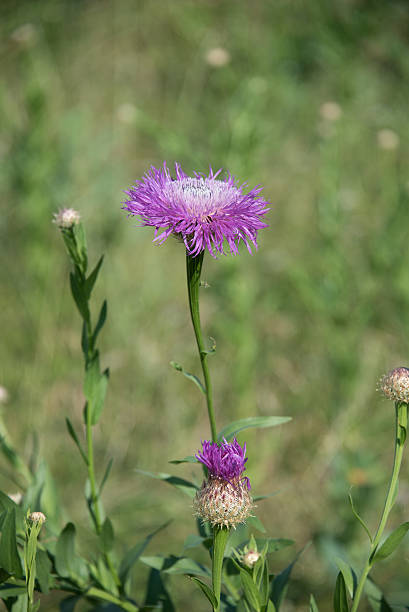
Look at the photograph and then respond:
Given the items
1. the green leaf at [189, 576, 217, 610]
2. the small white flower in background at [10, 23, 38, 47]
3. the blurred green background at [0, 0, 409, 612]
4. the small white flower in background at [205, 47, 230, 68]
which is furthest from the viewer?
the small white flower in background at [10, 23, 38, 47]

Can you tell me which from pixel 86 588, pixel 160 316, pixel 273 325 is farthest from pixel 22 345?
A: pixel 86 588

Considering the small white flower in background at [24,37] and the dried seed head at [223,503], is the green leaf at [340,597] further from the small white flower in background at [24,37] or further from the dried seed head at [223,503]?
the small white flower in background at [24,37]

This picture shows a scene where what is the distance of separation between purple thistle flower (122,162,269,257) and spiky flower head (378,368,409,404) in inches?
8.2

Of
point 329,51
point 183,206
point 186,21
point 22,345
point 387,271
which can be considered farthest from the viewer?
point 186,21

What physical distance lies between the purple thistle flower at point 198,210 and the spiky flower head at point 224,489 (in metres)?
0.21

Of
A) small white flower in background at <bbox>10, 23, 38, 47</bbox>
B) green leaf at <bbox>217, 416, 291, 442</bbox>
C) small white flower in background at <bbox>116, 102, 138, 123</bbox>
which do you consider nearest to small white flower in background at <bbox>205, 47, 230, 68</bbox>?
small white flower in background at <bbox>116, 102, 138, 123</bbox>

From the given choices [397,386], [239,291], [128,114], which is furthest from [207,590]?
[128,114]

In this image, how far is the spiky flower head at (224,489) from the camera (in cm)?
58

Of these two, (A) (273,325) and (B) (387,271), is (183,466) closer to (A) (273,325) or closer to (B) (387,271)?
(A) (273,325)

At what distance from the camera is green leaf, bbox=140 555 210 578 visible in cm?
68

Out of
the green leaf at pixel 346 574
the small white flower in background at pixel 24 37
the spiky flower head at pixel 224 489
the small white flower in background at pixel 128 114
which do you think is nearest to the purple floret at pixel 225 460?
the spiky flower head at pixel 224 489

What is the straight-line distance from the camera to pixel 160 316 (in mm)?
2119

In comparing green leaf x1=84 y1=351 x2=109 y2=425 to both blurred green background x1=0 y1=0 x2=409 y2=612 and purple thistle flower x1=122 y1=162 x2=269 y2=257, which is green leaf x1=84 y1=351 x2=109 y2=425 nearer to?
purple thistle flower x1=122 y1=162 x2=269 y2=257

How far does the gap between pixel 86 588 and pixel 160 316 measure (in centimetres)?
141
